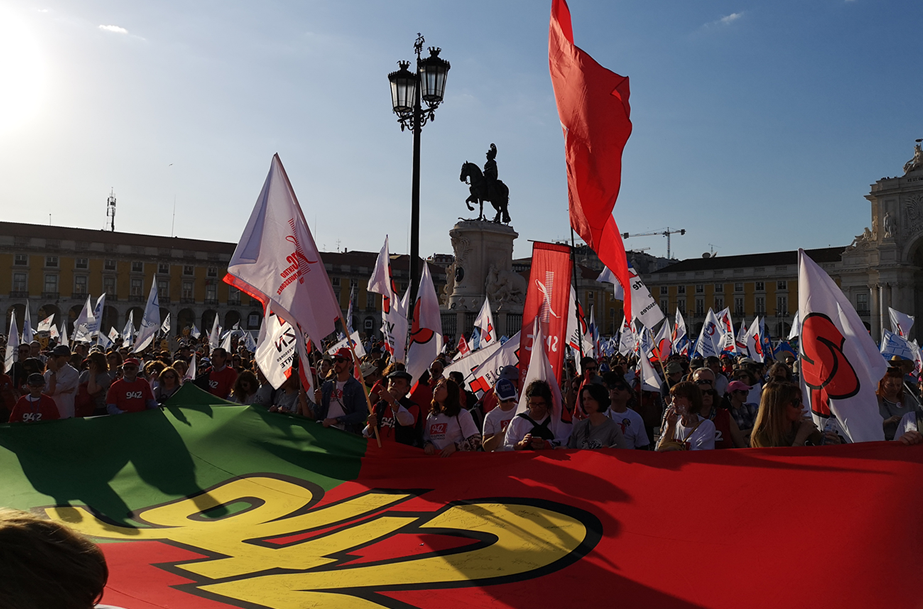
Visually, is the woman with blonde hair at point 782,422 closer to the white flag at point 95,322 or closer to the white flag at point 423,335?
the white flag at point 423,335

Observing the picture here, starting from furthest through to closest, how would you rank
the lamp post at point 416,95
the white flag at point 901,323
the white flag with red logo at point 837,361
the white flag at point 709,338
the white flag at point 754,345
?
the white flag at point 754,345 → the white flag at point 901,323 → the white flag at point 709,338 → the lamp post at point 416,95 → the white flag with red logo at point 837,361

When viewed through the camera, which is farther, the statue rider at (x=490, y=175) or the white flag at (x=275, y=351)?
the statue rider at (x=490, y=175)

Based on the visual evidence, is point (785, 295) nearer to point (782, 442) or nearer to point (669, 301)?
point (669, 301)

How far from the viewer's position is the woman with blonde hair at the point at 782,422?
15.1 ft

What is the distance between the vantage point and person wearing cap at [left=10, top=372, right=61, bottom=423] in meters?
6.90

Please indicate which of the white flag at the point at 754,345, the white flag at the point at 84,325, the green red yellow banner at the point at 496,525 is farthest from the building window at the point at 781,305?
the green red yellow banner at the point at 496,525

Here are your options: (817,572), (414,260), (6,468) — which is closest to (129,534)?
(6,468)

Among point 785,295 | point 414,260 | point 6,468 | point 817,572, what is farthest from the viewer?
point 785,295

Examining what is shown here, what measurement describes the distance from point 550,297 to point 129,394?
187 inches

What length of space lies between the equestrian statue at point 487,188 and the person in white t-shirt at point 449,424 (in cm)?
2862

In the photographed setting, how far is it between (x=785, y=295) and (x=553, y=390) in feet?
278

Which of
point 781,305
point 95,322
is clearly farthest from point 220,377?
point 781,305

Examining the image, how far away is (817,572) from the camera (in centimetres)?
330

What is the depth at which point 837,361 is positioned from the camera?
5.14 m
